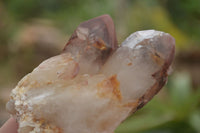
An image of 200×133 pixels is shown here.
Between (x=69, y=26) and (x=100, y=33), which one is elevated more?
(x=100, y=33)

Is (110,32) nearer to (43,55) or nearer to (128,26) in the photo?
(128,26)

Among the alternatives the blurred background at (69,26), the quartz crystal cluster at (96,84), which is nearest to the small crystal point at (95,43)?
the quartz crystal cluster at (96,84)

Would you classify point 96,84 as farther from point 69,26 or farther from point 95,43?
point 69,26

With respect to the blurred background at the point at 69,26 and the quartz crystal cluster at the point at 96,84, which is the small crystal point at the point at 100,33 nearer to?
the quartz crystal cluster at the point at 96,84

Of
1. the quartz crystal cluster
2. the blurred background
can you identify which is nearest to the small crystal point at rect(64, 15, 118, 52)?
the quartz crystal cluster

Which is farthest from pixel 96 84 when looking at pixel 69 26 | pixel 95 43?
pixel 69 26

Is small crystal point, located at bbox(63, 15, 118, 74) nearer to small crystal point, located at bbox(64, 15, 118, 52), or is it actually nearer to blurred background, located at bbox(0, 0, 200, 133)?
small crystal point, located at bbox(64, 15, 118, 52)
